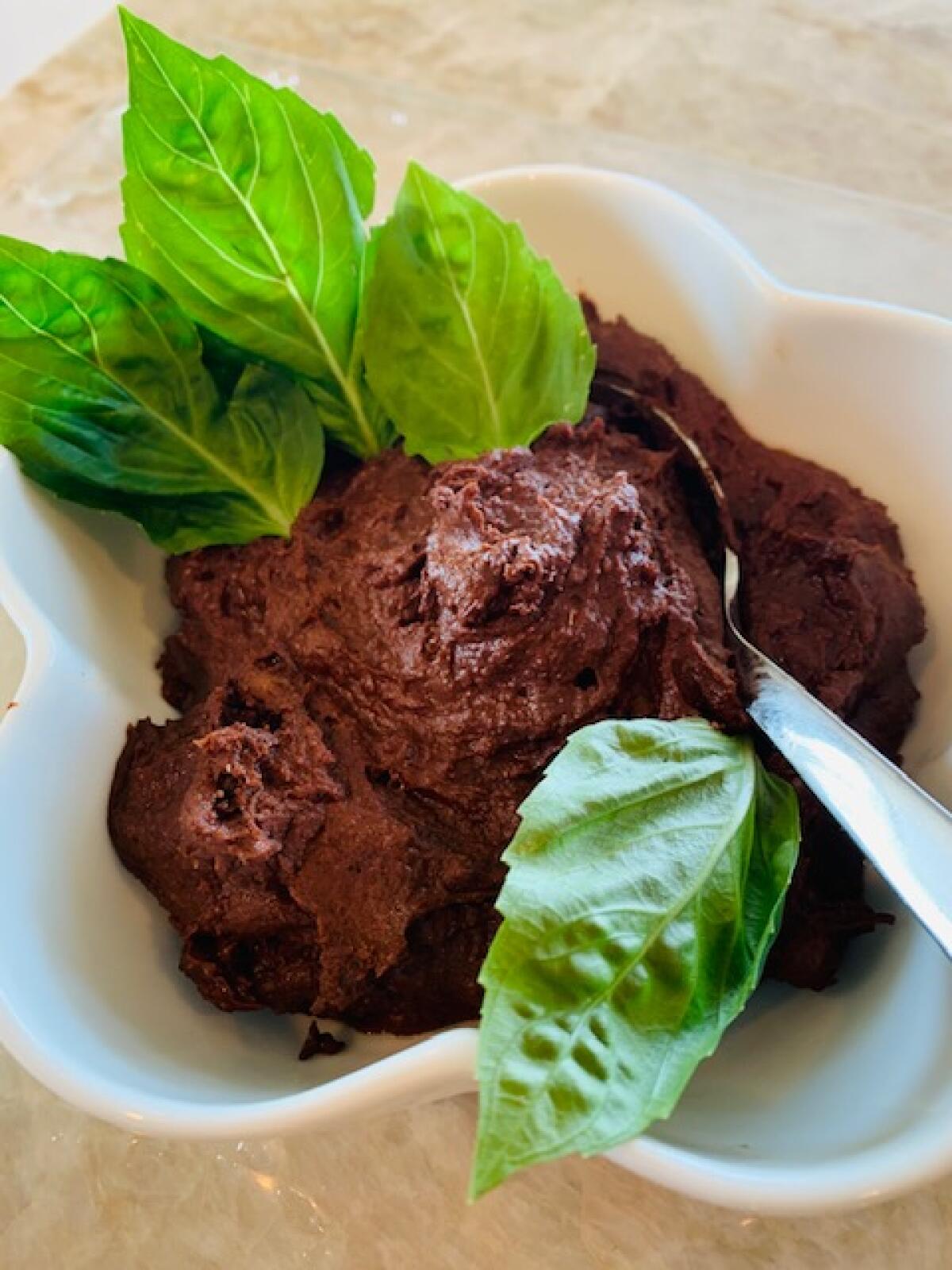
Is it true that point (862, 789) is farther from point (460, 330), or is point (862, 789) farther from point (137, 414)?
point (137, 414)

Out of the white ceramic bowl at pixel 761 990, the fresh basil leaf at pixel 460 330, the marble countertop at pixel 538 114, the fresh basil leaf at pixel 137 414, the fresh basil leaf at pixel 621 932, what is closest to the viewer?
the fresh basil leaf at pixel 621 932

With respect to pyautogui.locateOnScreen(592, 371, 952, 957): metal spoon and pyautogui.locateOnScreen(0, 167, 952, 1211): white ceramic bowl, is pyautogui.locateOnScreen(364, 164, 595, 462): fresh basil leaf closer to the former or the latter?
pyautogui.locateOnScreen(0, 167, 952, 1211): white ceramic bowl

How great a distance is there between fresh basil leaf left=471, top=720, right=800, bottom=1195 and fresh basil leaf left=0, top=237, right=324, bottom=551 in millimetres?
591

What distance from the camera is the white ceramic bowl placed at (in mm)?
969

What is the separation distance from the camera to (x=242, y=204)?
4.48 ft

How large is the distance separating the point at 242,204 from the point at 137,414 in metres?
0.27

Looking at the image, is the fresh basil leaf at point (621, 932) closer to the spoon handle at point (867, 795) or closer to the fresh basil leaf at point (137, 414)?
the spoon handle at point (867, 795)

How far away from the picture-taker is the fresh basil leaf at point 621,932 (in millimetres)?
846

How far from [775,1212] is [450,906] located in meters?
0.43

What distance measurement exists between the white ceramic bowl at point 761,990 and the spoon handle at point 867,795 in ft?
0.46

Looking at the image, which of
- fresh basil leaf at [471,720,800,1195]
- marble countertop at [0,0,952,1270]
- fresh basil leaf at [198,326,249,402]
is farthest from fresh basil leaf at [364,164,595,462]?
marble countertop at [0,0,952,1270]

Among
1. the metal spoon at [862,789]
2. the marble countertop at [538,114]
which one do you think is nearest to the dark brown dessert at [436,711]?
the metal spoon at [862,789]

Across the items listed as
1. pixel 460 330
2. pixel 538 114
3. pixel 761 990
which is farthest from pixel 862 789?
pixel 538 114

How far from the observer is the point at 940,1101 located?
0.94 meters
